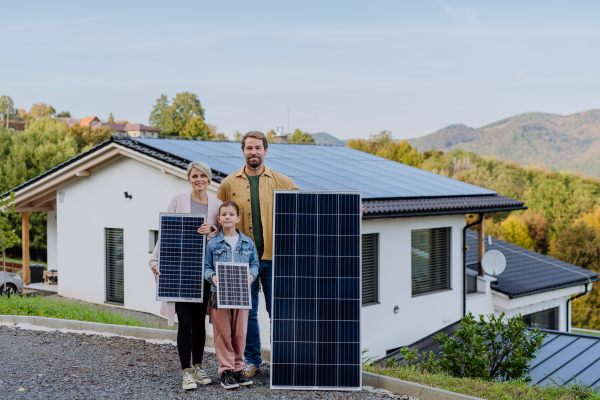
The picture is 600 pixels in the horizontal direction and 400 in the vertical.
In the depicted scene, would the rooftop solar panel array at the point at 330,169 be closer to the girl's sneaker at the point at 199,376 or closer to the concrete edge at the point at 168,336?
the concrete edge at the point at 168,336

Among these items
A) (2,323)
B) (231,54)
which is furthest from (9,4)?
(2,323)

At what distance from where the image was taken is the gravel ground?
4859 mm

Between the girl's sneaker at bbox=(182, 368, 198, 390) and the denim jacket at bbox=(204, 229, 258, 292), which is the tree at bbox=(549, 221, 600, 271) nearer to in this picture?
the denim jacket at bbox=(204, 229, 258, 292)

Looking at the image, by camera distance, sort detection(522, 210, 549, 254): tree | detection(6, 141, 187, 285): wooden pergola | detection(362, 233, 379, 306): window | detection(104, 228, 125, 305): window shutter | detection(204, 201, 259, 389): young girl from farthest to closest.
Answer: detection(522, 210, 549, 254): tree, detection(104, 228, 125, 305): window shutter, detection(6, 141, 187, 285): wooden pergola, detection(362, 233, 379, 306): window, detection(204, 201, 259, 389): young girl

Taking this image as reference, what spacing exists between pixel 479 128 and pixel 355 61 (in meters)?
93.2

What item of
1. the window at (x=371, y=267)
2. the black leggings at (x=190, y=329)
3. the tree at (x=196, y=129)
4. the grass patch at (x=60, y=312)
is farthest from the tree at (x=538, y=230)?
the black leggings at (x=190, y=329)

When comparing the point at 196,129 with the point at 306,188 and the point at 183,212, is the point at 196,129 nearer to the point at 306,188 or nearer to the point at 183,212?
the point at 306,188

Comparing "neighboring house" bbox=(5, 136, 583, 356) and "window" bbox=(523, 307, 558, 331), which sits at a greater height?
"neighboring house" bbox=(5, 136, 583, 356)

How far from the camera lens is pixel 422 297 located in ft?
41.0

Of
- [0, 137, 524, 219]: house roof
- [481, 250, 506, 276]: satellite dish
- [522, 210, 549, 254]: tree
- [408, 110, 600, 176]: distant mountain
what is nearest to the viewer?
[0, 137, 524, 219]: house roof

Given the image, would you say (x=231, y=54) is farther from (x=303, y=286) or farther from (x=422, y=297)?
(x=303, y=286)

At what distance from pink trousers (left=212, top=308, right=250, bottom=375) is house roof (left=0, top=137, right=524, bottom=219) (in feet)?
19.1

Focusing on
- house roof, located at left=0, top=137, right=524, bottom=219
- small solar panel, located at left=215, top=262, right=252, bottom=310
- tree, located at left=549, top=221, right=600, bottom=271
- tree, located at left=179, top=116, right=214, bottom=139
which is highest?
tree, located at left=179, top=116, right=214, bottom=139

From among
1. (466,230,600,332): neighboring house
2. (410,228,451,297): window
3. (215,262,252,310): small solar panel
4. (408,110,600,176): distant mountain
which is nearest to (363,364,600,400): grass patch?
(215,262,252,310): small solar panel
